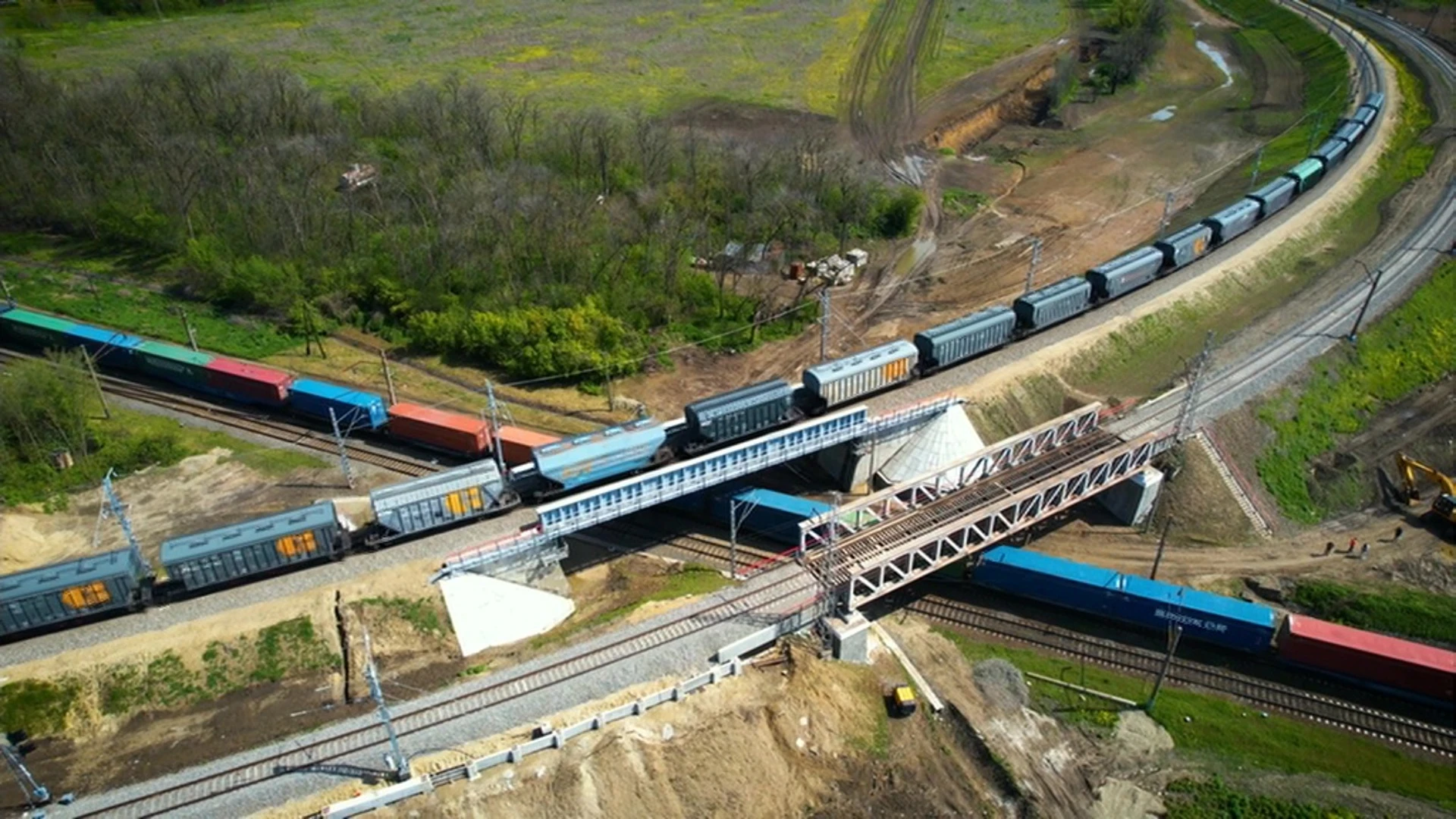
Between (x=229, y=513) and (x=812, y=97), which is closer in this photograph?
(x=229, y=513)

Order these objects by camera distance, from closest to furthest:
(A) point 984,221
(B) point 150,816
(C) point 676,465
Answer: (B) point 150,816
(C) point 676,465
(A) point 984,221

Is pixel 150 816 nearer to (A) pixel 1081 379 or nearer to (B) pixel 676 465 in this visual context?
(B) pixel 676 465

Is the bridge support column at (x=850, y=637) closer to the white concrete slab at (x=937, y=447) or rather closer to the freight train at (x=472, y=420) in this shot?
the white concrete slab at (x=937, y=447)

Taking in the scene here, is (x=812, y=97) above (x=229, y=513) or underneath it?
above

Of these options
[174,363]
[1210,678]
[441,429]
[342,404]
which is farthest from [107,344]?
[1210,678]

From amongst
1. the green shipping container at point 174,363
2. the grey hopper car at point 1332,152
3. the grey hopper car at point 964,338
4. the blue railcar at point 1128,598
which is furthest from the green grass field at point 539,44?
the blue railcar at point 1128,598

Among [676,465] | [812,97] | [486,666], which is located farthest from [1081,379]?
[812,97]
